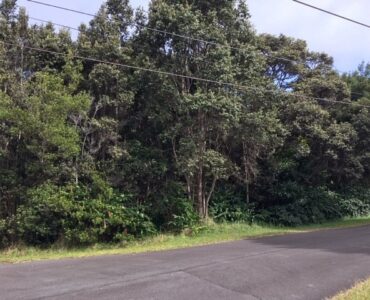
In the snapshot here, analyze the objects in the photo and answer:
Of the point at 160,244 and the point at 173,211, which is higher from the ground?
the point at 173,211

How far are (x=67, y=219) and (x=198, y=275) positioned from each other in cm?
909

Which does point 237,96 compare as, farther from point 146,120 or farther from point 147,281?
point 147,281

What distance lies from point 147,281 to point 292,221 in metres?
16.8

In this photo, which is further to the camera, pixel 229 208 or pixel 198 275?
pixel 229 208

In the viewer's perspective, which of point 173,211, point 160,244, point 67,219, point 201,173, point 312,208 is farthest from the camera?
point 312,208

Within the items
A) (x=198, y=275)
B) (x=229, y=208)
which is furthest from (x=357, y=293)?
(x=229, y=208)

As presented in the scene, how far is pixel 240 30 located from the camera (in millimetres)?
22219

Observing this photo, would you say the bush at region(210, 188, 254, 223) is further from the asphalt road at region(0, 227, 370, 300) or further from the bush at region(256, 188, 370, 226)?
the asphalt road at region(0, 227, 370, 300)

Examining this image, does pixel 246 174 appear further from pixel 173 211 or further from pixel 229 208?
pixel 173 211

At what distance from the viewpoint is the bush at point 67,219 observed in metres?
18.3

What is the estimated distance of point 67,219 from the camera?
18625 mm

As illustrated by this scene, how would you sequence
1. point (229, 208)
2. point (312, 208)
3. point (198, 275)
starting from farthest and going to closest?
point (312, 208), point (229, 208), point (198, 275)

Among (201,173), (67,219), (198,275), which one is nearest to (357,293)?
(198,275)

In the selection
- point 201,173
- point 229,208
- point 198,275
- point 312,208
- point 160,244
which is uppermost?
point 201,173
